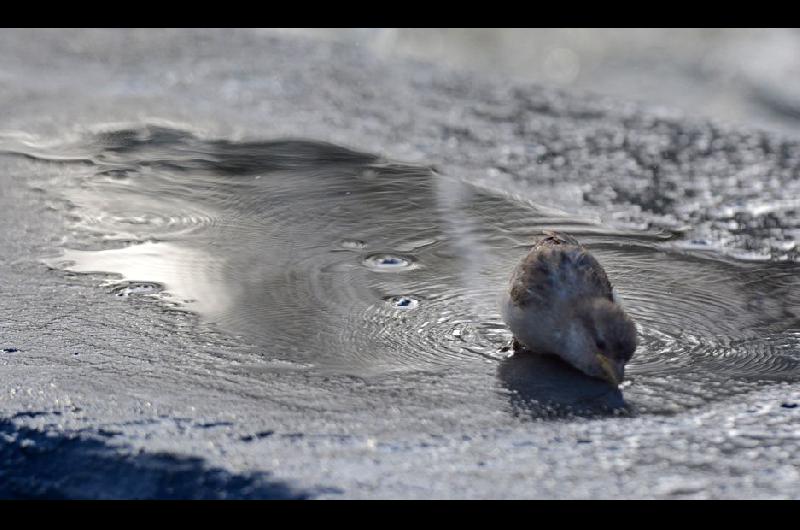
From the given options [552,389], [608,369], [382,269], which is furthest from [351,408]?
[382,269]

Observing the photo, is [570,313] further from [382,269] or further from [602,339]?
[382,269]

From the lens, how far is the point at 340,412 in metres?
3.80

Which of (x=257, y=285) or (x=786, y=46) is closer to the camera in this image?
(x=257, y=285)

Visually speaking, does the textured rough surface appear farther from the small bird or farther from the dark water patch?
the small bird

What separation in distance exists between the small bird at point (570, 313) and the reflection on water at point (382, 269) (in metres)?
0.10

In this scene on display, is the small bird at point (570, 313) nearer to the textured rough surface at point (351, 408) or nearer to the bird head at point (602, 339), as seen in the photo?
the bird head at point (602, 339)

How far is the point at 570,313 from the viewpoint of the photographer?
4238 millimetres

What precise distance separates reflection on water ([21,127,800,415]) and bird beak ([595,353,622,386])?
5cm

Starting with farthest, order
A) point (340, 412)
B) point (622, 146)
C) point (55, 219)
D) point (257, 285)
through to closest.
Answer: point (622, 146)
point (55, 219)
point (257, 285)
point (340, 412)

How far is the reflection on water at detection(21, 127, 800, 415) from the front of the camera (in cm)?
425
